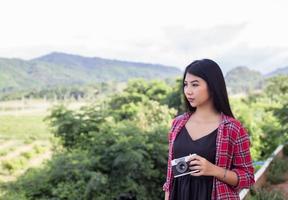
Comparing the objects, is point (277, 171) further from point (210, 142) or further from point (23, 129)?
point (23, 129)

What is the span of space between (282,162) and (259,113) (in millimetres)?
10286

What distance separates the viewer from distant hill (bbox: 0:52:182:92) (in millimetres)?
126312

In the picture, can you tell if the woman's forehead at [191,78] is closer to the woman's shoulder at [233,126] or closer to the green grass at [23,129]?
the woman's shoulder at [233,126]

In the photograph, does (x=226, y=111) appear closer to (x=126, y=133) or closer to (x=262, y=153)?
(x=126, y=133)

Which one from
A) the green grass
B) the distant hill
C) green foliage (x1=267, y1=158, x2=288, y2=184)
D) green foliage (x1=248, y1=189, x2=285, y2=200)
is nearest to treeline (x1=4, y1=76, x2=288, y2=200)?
green foliage (x1=267, y1=158, x2=288, y2=184)

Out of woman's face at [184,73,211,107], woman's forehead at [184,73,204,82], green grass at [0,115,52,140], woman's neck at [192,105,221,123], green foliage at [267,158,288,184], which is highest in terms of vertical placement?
woman's forehead at [184,73,204,82]

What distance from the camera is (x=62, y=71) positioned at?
15862cm

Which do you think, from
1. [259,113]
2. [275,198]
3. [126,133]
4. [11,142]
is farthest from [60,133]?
[11,142]

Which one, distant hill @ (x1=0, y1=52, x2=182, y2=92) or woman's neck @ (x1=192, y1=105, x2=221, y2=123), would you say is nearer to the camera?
woman's neck @ (x1=192, y1=105, x2=221, y2=123)

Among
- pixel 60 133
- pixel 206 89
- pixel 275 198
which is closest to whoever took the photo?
pixel 206 89

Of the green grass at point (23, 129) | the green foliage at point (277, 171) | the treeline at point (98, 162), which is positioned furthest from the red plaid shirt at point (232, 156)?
the green grass at point (23, 129)

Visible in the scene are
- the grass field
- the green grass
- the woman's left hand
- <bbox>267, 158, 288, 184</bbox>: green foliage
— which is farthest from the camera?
the green grass

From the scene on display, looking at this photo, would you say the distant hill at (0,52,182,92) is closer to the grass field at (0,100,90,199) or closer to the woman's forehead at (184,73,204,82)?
the grass field at (0,100,90,199)

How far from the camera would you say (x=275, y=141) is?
13258 millimetres
